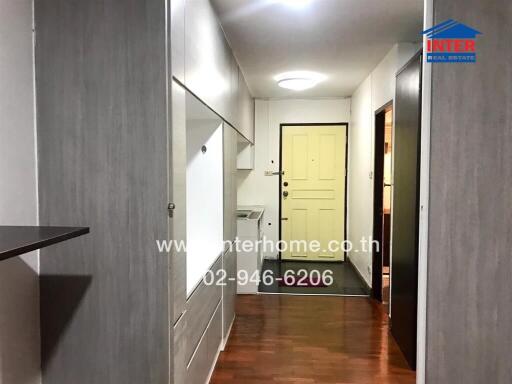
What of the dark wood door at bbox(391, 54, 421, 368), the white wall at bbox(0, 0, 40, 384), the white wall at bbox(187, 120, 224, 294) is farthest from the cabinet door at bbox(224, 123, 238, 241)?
the white wall at bbox(0, 0, 40, 384)

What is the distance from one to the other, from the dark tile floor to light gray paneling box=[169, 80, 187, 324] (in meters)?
2.74

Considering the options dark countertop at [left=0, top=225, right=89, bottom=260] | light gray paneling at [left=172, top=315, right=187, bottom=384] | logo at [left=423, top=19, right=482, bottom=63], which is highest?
logo at [left=423, top=19, right=482, bottom=63]

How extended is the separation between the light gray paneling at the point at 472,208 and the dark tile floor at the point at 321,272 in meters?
2.68

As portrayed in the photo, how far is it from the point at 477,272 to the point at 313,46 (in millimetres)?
2403

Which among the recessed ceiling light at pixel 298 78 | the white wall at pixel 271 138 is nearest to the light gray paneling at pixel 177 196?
the recessed ceiling light at pixel 298 78

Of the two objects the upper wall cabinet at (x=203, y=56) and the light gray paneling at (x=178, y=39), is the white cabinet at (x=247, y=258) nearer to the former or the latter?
the upper wall cabinet at (x=203, y=56)

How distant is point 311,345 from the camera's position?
2.85m

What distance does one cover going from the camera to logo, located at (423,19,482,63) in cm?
140

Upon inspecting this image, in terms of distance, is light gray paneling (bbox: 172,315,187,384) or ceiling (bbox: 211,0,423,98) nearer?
light gray paneling (bbox: 172,315,187,384)

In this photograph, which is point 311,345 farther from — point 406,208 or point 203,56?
point 203,56

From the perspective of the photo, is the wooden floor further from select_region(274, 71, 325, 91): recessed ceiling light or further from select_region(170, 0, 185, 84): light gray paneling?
select_region(274, 71, 325, 91): recessed ceiling light

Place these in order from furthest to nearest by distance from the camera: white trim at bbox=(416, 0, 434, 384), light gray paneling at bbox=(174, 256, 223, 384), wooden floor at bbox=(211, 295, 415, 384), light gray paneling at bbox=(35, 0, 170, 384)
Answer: wooden floor at bbox=(211, 295, 415, 384), light gray paneling at bbox=(174, 256, 223, 384), white trim at bbox=(416, 0, 434, 384), light gray paneling at bbox=(35, 0, 170, 384)

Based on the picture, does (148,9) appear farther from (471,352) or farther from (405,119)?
(405,119)

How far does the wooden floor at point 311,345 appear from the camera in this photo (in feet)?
7.98
